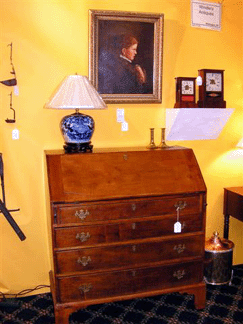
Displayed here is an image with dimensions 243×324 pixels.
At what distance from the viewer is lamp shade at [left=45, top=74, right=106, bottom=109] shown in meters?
2.55

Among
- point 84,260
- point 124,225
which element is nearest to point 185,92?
point 124,225

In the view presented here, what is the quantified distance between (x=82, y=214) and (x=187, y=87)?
1.56 metres

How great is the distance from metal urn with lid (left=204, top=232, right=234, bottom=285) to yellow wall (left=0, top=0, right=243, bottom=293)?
46 cm

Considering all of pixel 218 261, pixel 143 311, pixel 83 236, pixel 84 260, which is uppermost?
pixel 83 236

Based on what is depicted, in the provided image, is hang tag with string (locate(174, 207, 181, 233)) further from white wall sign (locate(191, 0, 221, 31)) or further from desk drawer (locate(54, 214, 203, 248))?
white wall sign (locate(191, 0, 221, 31))

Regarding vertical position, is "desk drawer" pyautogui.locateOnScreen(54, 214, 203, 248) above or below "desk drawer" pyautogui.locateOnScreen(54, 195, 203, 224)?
below

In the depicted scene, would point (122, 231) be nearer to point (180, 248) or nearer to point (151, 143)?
point (180, 248)

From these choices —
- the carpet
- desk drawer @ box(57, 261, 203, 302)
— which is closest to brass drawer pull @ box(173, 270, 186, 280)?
desk drawer @ box(57, 261, 203, 302)

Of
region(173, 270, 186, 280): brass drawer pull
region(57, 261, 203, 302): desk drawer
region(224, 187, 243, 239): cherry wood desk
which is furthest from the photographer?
region(224, 187, 243, 239): cherry wood desk

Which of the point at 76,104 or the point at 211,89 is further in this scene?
the point at 211,89

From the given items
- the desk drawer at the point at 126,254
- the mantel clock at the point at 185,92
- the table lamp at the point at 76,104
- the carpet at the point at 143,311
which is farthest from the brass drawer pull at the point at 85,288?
the mantel clock at the point at 185,92

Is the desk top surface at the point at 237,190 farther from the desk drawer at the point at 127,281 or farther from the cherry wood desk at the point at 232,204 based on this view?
the desk drawer at the point at 127,281

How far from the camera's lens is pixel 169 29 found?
3.19 metres

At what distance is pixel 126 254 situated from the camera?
8.87ft
